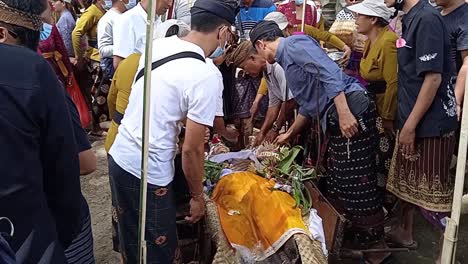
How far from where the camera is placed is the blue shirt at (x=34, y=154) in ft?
4.60

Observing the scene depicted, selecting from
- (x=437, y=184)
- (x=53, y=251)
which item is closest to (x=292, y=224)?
(x=437, y=184)

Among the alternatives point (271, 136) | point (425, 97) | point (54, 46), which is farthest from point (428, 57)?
point (54, 46)

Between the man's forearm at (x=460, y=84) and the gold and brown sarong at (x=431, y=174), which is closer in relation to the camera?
the gold and brown sarong at (x=431, y=174)

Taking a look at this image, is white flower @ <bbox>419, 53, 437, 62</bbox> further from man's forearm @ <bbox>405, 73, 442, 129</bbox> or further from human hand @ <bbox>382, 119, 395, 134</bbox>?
human hand @ <bbox>382, 119, 395, 134</bbox>

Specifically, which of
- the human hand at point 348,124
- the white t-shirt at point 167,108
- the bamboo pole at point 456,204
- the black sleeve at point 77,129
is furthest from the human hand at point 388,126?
the black sleeve at point 77,129

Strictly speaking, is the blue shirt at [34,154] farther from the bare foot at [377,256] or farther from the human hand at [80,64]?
the human hand at [80,64]

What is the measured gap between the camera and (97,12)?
516 centimetres

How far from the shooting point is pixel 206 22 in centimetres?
221

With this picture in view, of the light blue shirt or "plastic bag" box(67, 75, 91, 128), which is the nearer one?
"plastic bag" box(67, 75, 91, 128)

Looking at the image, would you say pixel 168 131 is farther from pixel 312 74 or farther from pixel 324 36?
pixel 324 36

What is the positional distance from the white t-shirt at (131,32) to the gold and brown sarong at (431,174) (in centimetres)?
206

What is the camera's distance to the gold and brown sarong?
9.55ft

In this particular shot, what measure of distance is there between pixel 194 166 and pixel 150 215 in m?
0.32

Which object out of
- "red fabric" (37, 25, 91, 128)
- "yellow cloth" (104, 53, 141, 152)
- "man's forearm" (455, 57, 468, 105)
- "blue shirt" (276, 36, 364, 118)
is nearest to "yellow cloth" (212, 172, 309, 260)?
"blue shirt" (276, 36, 364, 118)
